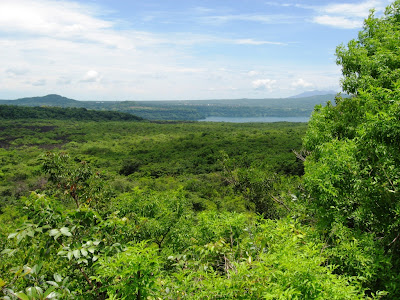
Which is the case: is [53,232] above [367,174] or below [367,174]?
above

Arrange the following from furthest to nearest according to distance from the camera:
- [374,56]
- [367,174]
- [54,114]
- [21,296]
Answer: [54,114] < [374,56] < [367,174] < [21,296]

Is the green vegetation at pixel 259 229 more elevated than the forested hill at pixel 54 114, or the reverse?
the forested hill at pixel 54 114

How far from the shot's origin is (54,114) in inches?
4198

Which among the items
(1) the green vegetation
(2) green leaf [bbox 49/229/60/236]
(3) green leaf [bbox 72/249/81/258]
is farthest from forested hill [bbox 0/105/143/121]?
(3) green leaf [bbox 72/249/81/258]

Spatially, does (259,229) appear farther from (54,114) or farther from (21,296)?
(54,114)

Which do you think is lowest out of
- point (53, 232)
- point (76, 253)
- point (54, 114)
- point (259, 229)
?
point (259, 229)

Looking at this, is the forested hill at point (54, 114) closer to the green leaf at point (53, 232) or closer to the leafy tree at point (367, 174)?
the leafy tree at point (367, 174)

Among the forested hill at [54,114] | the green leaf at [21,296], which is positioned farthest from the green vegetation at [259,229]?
the forested hill at [54,114]

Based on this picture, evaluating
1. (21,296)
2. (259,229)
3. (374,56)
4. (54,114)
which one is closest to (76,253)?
(21,296)

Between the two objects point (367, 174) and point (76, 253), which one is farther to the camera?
point (367, 174)

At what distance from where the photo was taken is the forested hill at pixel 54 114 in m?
94.8

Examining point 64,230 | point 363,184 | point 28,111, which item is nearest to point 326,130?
point 363,184

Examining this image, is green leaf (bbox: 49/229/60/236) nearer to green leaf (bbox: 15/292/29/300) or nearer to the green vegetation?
the green vegetation

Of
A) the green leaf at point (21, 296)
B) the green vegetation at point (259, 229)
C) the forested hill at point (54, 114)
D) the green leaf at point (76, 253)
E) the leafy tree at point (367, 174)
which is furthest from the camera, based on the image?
the forested hill at point (54, 114)
